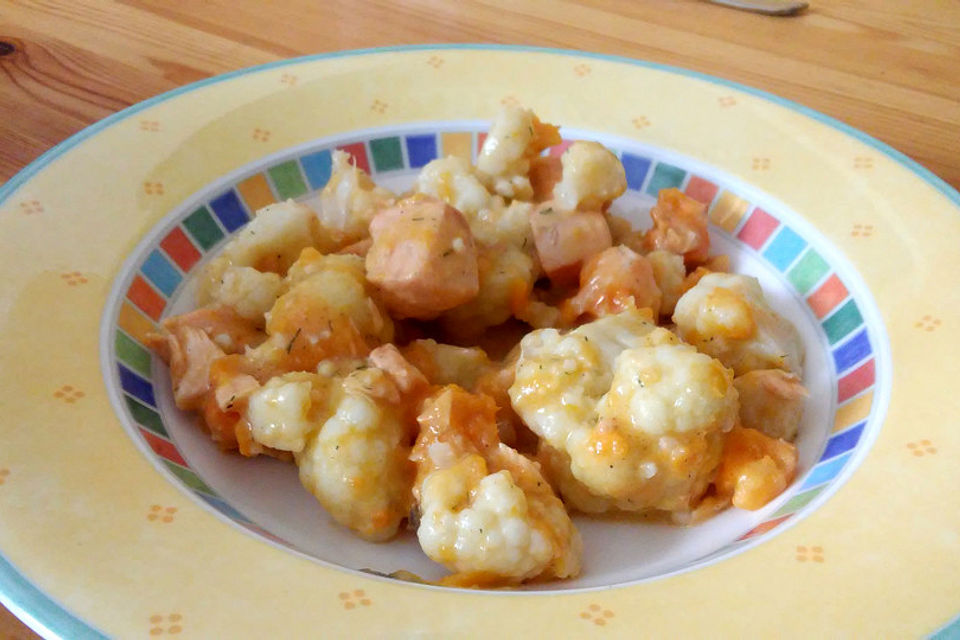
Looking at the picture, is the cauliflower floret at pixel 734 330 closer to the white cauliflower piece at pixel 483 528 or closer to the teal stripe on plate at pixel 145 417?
the white cauliflower piece at pixel 483 528

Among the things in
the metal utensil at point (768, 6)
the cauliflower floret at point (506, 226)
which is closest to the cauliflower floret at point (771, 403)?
the cauliflower floret at point (506, 226)

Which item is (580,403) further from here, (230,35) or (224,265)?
(230,35)

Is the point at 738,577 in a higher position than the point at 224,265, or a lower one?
lower

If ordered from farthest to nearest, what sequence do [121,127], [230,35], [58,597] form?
[230,35]
[121,127]
[58,597]

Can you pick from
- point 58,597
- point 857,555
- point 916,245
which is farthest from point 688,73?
point 58,597

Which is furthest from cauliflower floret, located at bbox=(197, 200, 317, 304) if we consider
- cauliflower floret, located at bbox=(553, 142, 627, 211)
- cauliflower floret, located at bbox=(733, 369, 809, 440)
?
cauliflower floret, located at bbox=(733, 369, 809, 440)

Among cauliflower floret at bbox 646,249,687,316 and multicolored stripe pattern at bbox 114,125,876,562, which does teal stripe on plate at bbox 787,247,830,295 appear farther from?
cauliflower floret at bbox 646,249,687,316
